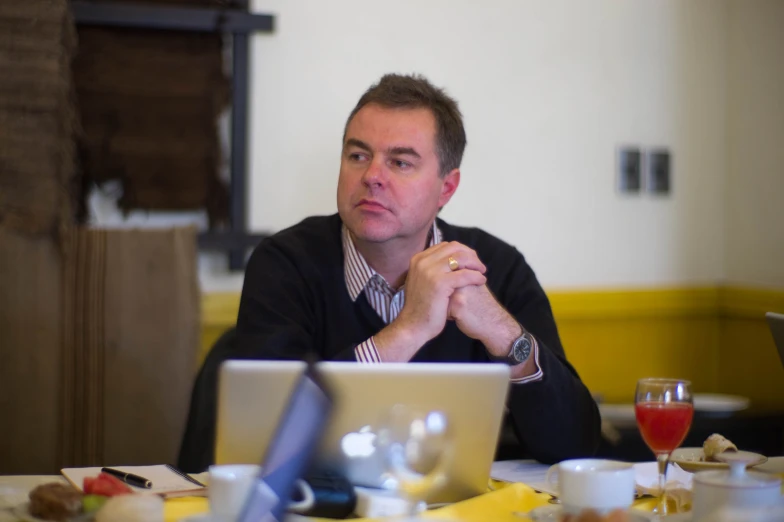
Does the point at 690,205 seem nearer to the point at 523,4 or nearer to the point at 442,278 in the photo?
the point at 523,4

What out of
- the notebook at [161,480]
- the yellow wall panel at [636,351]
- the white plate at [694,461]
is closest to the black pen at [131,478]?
the notebook at [161,480]

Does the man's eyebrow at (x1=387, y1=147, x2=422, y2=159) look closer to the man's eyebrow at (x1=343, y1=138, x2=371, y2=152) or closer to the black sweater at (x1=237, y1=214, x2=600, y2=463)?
the man's eyebrow at (x1=343, y1=138, x2=371, y2=152)

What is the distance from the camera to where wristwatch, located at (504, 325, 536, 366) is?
5.24 ft

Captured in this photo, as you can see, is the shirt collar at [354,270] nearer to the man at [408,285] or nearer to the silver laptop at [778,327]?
the man at [408,285]

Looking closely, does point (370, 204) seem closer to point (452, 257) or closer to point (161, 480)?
point (452, 257)

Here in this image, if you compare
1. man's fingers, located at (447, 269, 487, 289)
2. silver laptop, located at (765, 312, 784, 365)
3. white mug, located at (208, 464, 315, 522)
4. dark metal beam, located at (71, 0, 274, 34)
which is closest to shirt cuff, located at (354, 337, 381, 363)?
man's fingers, located at (447, 269, 487, 289)

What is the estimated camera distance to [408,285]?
5.28ft

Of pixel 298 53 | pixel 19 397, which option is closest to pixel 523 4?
pixel 298 53

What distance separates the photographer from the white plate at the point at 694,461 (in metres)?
1.34

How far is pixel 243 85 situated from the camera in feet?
7.93

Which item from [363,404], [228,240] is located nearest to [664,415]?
[363,404]

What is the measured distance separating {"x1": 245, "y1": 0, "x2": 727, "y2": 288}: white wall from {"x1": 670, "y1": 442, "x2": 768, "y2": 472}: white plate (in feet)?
4.35

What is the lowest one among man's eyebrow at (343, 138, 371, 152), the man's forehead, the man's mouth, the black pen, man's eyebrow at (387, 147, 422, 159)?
the black pen

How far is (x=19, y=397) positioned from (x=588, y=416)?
1.29 m
